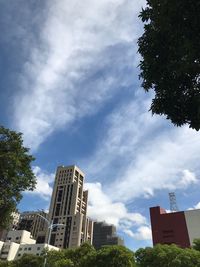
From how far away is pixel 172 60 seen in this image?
11156mm

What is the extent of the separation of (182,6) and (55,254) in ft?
159

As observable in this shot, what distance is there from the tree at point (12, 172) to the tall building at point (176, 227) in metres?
59.2

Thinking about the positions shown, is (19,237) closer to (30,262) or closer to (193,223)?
(30,262)

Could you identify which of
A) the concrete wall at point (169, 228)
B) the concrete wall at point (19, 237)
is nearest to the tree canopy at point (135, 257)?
the concrete wall at point (169, 228)

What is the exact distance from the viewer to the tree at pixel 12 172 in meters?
21.5

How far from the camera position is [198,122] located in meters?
11.6

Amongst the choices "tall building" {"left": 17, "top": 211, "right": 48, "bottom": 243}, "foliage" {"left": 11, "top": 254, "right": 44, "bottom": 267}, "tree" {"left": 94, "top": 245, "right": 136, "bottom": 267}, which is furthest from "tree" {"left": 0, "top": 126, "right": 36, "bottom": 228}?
"tall building" {"left": 17, "top": 211, "right": 48, "bottom": 243}

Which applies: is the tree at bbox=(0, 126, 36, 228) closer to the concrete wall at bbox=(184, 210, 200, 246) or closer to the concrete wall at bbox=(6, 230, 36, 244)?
the concrete wall at bbox=(184, 210, 200, 246)

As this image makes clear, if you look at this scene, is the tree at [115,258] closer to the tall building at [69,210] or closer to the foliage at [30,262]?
the foliage at [30,262]

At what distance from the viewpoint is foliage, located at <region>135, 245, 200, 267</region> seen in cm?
3803

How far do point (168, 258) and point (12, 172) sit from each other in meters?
27.9

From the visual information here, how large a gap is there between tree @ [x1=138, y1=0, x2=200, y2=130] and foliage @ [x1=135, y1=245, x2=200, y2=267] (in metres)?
32.4

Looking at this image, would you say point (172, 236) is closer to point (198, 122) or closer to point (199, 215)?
point (199, 215)

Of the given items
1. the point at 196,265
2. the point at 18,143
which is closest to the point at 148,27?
the point at 18,143
